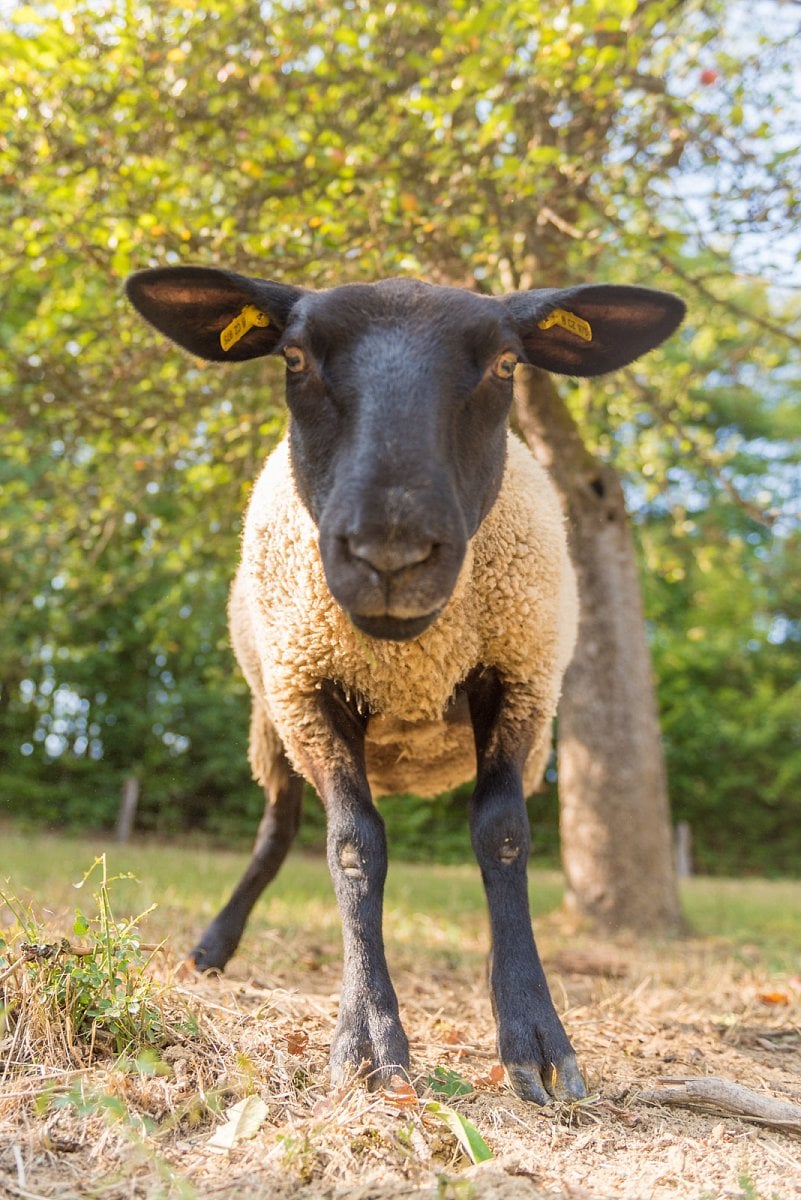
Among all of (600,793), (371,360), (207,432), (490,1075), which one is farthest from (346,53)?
(490,1075)

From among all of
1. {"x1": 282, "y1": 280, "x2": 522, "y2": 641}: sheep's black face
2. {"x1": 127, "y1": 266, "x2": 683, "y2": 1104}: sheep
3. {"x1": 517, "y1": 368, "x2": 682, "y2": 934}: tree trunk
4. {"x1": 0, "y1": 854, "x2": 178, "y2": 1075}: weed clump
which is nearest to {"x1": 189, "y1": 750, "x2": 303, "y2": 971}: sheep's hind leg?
{"x1": 127, "y1": 266, "x2": 683, "y2": 1104}: sheep

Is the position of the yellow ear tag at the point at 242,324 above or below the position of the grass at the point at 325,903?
above

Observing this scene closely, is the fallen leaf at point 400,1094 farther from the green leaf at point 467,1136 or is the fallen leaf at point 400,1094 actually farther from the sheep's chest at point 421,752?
the sheep's chest at point 421,752

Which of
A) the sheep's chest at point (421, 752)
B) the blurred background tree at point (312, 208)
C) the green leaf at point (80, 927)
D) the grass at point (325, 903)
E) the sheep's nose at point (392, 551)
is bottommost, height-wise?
the grass at point (325, 903)

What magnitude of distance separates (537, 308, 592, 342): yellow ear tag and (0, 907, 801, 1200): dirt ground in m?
2.44

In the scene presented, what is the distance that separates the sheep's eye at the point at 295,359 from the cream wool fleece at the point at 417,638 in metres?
0.51

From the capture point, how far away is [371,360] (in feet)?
9.58

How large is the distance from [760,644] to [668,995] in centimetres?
2157

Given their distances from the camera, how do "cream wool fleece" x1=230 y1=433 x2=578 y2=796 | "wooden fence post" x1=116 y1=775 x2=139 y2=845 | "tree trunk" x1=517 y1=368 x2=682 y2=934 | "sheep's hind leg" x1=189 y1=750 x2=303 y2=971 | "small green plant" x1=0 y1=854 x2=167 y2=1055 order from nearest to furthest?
"small green plant" x1=0 y1=854 x2=167 y2=1055
"cream wool fleece" x1=230 y1=433 x2=578 y2=796
"sheep's hind leg" x1=189 y1=750 x2=303 y2=971
"tree trunk" x1=517 y1=368 x2=682 y2=934
"wooden fence post" x1=116 y1=775 x2=139 y2=845

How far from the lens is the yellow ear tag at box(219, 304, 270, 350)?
3.49 m

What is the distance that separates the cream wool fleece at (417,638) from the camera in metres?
3.37

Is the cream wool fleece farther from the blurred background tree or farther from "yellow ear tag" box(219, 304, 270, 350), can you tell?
the blurred background tree

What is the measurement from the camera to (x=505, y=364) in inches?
127

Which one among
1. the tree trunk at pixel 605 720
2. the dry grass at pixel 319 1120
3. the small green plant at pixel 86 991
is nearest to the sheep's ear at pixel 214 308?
the small green plant at pixel 86 991
